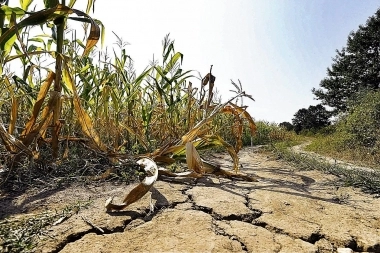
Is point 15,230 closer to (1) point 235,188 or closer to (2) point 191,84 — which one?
(1) point 235,188

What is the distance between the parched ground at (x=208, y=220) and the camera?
95cm

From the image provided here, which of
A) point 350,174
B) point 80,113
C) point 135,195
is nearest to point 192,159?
point 135,195

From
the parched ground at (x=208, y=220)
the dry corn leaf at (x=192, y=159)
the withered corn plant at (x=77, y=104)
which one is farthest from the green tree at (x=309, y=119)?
the dry corn leaf at (x=192, y=159)

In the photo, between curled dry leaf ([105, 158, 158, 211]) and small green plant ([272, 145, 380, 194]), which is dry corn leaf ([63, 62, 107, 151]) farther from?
small green plant ([272, 145, 380, 194])

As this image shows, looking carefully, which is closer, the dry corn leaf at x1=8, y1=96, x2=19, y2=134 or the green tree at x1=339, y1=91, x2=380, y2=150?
the dry corn leaf at x1=8, y1=96, x2=19, y2=134

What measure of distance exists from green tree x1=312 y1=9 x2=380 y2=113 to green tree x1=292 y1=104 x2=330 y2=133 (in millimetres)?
869

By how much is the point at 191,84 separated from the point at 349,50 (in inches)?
653

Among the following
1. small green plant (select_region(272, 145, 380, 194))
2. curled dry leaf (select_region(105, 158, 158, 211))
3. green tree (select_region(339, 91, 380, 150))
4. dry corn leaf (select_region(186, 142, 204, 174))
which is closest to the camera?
curled dry leaf (select_region(105, 158, 158, 211))

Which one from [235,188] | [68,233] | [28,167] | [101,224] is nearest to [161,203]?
[101,224]

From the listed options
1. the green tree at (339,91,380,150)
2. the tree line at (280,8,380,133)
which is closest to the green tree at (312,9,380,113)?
the tree line at (280,8,380,133)

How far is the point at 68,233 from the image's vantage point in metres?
0.98

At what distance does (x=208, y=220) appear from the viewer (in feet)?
3.75

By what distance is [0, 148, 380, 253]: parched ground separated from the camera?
0.95 meters

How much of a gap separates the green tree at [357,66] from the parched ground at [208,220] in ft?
48.6
